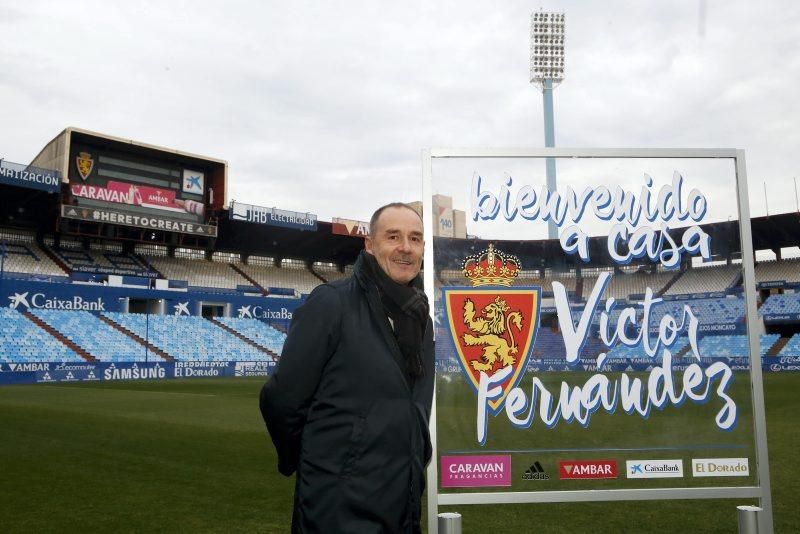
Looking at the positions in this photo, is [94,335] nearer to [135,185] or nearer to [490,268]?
[135,185]

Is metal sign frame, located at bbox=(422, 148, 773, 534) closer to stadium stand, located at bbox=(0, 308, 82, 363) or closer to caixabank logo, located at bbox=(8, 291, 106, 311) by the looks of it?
stadium stand, located at bbox=(0, 308, 82, 363)

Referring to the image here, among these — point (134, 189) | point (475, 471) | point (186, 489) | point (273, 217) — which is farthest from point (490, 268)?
point (273, 217)

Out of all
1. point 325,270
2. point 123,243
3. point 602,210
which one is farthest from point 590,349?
point 325,270

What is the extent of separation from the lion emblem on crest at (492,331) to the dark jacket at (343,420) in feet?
4.60

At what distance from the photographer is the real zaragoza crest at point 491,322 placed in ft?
11.5

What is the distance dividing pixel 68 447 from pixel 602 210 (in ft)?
23.1

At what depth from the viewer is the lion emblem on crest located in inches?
138

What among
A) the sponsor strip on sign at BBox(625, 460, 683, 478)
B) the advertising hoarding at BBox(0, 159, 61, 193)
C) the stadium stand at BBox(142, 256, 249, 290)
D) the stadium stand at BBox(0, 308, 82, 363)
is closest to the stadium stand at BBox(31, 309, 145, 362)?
the stadium stand at BBox(0, 308, 82, 363)

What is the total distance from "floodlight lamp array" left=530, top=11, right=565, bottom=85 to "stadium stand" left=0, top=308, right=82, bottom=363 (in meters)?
42.7

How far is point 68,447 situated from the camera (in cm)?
784

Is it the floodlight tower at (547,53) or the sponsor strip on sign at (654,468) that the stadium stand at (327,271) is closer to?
the floodlight tower at (547,53)

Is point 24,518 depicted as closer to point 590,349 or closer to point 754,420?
point 590,349

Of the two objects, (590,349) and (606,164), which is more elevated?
(606,164)

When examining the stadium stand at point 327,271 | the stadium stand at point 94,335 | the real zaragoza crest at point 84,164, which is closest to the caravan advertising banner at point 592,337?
the stadium stand at point 94,335
